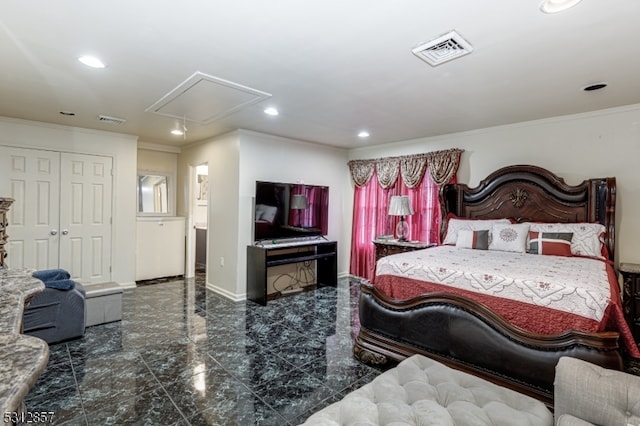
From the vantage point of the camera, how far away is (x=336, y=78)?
2738 mm

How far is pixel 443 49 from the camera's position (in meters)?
2.24

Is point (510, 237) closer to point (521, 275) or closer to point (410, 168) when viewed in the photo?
point (521, 275)

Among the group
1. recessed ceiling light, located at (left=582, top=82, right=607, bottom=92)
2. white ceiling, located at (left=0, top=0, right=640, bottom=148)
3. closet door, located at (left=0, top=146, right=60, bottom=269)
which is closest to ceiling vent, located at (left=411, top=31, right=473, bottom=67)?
white ceiling, located at (left=0, top=0, right=640, bottom=148)

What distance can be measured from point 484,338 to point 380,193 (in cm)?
359

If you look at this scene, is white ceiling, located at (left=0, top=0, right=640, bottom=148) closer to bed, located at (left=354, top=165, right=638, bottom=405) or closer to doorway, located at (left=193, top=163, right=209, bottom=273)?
bed, located at (left=354, top=165, right=638, bottom=405)

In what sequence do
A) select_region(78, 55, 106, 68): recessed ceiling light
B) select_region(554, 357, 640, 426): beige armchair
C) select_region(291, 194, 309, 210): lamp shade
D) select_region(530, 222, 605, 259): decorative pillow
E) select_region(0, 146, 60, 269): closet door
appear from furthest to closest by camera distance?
select_region(291, 194, 309, 210): lamp shade < select_region(0, 146, 60, 269): closet door < select_region(530, 222, 605, 259): decorative pillow < select_region(78, 55, 106, 68): recessed ceiling light < select_region(554, 357, 640, 426): beige armchair

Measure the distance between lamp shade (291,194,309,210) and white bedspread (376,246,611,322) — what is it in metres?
2.31

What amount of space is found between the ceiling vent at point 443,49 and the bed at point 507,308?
62.6 inches

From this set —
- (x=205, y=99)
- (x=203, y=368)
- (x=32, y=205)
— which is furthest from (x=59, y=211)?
(x=203, y=368)

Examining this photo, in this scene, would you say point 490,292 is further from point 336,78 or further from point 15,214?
point 15,214

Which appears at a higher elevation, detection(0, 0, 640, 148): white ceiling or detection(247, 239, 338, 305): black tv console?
detection(0, 0, 640, 148): white ceiling

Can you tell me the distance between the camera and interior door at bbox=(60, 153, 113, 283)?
4.69 m

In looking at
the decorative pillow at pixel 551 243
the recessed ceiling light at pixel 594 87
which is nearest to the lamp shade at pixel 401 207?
the decorative pillow at pixel 551 243

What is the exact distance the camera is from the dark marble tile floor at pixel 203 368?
7.05 ft
